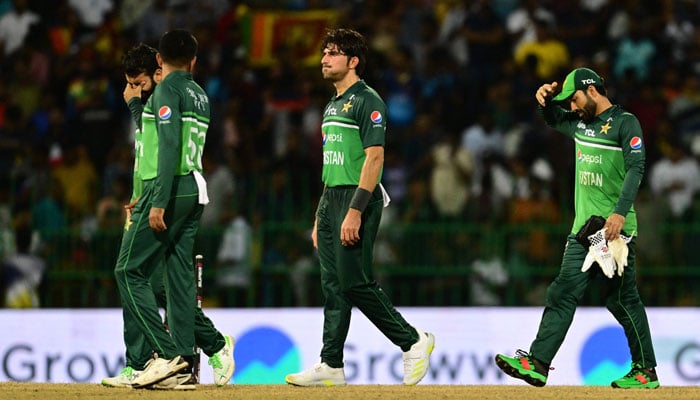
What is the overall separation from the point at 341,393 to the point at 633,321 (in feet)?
7.49

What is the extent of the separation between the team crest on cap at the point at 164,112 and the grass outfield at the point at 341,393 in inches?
70.6

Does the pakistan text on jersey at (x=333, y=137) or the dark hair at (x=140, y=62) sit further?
the dark hair at (x=140, y=62)

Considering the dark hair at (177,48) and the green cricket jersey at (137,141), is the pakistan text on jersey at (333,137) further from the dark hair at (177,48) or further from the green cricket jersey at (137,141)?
the green cricket jersey at (137,141)

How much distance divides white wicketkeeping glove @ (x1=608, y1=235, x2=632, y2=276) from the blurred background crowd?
4.76 m

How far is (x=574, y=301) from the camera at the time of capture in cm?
985

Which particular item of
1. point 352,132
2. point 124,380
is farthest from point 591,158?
point 124,380

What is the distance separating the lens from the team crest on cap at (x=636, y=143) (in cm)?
974

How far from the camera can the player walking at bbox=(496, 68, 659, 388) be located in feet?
31.9

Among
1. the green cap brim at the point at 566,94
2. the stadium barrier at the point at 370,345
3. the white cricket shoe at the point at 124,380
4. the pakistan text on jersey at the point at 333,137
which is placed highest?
the green cap brim at the point at 566,94

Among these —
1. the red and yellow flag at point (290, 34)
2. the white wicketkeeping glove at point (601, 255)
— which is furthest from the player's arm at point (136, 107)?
the red and yellow flag at point (290, 34)

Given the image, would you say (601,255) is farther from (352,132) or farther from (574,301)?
(352,132)

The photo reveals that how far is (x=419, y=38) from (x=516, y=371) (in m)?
9.28

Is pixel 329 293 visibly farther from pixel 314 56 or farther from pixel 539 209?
pixel 314 56

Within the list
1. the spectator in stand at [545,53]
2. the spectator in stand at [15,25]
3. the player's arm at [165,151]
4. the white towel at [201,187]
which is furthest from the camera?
the spectator in stand at [15,25]
